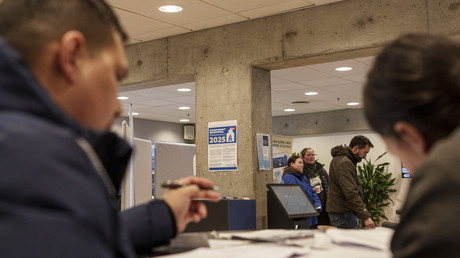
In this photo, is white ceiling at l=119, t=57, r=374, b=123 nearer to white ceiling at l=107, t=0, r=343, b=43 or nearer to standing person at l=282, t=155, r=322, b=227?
standing person at l=282, t=155, r=322, b=227

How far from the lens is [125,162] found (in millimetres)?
739

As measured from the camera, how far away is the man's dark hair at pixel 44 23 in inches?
23.2

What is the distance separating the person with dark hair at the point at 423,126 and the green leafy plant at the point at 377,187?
1008 centimetres

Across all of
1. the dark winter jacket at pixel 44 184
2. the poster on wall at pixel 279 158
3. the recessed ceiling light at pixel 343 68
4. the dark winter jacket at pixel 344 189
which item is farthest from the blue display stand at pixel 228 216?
the dark winter jacket at pixel 44 184

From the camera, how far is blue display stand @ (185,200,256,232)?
166 inches

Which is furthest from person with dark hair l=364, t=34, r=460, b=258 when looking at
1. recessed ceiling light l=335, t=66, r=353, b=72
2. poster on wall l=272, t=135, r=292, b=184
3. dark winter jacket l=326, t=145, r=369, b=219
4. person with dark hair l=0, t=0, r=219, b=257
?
poster on wall l=272, t=135, r=292, b=184

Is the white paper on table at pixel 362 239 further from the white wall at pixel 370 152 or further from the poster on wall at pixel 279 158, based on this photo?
the white wall at pixel 370 152

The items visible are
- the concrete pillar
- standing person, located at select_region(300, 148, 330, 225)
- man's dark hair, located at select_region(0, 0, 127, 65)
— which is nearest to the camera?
man's dark hair, located at select_region(0, 0, 127, 65)

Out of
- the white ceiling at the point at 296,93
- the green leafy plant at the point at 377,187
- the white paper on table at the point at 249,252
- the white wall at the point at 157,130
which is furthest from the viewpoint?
the white wall at the point at 157,130

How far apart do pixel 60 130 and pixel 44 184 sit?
0.07 meters

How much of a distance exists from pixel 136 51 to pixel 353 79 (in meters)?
3.78

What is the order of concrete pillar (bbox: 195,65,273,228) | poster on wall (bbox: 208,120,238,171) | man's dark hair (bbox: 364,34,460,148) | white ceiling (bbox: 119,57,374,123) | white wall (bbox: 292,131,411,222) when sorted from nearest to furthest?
1. man's dark hair (bbox: 364,34,460,148)
2. concrete pillar (bbox: 195,65,273,228)
3. poster on wall (bbox: 208,120,238,171)
4. white ceiling (bbox: 119,57,374,123)
5. white wall (bbox: 292,131,411,222)

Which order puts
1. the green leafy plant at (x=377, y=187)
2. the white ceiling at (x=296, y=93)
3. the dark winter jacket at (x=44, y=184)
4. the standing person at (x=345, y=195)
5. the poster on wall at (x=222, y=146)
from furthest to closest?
the green leafy plant at (x=377, y=187), the white ceiling at (x=296, y=93), the standing person at (x=345, y=195), the poster on wall at (x=222, y=146), the dark winter jacket at (x=44, y=184)

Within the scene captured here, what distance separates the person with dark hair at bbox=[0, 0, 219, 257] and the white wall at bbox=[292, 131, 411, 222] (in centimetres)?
1096
